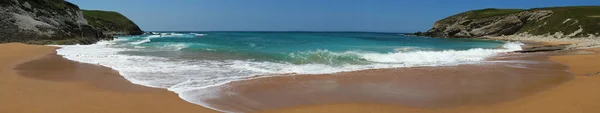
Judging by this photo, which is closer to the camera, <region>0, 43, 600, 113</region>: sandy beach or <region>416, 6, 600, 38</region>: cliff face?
<region>0, 43, 600, 113</region>: sandy beach

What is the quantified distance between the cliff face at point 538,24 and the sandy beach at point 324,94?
146 ft

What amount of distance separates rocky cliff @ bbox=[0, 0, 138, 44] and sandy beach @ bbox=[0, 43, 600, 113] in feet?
60.9

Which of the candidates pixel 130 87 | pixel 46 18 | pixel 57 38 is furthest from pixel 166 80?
pixel 46 18

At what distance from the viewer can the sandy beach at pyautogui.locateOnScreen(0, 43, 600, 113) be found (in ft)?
18.1

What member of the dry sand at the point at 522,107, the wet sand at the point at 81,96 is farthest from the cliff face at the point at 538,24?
the wet sand at the point at 81,96

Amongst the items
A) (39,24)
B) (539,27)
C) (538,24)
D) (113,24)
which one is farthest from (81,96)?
(113,24)

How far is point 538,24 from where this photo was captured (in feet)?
184

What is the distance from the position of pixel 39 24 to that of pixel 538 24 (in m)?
63.2

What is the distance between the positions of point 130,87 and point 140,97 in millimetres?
1268

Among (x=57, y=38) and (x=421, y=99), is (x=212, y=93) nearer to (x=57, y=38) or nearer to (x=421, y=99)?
(x=421, y=99)

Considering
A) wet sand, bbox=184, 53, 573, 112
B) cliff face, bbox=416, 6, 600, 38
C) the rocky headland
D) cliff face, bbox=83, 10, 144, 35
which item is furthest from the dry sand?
cliff face, bbox=83, 10, 144, 35

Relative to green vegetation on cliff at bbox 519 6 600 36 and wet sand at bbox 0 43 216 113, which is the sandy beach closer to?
wet sand at bbox 0 43 216 113

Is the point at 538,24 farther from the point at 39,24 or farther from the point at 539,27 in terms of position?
the point at 39,24

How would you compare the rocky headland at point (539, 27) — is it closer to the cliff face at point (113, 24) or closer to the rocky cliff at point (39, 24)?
the rocky cliff at point (39, 24)
